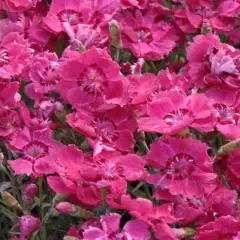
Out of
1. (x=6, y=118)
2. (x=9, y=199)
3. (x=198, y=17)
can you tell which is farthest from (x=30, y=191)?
(x=198, y=17)

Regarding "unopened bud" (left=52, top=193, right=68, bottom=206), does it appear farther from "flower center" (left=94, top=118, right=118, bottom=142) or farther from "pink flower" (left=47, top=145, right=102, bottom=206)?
"flower center" (left=94, top=118, right=118, bottom=142)

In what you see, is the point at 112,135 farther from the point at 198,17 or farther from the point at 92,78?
the point at 198,17

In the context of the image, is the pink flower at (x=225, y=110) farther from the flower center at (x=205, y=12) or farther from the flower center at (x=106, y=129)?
the flower center at (x=205, y=12)

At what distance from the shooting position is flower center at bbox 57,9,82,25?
1.67 m

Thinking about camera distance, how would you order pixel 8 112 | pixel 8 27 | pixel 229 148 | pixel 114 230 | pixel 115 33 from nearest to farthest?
pixel 114 230, pixel 229 148, pixel 8 112, pixel 115 33, pixel 8 27

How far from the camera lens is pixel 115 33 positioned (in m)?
1.54

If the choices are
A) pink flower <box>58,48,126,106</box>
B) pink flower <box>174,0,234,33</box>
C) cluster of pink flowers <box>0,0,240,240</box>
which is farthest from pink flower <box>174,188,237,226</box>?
pink flower <box>174,0,234,33</box>

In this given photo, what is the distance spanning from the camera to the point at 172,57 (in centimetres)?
189

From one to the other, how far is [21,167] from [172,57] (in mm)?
693

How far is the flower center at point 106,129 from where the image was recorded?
1367 mm

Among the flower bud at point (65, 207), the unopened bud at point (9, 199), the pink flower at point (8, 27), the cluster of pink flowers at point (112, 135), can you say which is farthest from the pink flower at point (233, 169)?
the pink flower at point (8, 27)

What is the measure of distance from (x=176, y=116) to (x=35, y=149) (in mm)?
308

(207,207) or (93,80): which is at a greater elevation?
(93,80)

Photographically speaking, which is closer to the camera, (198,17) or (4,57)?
(4,57)
